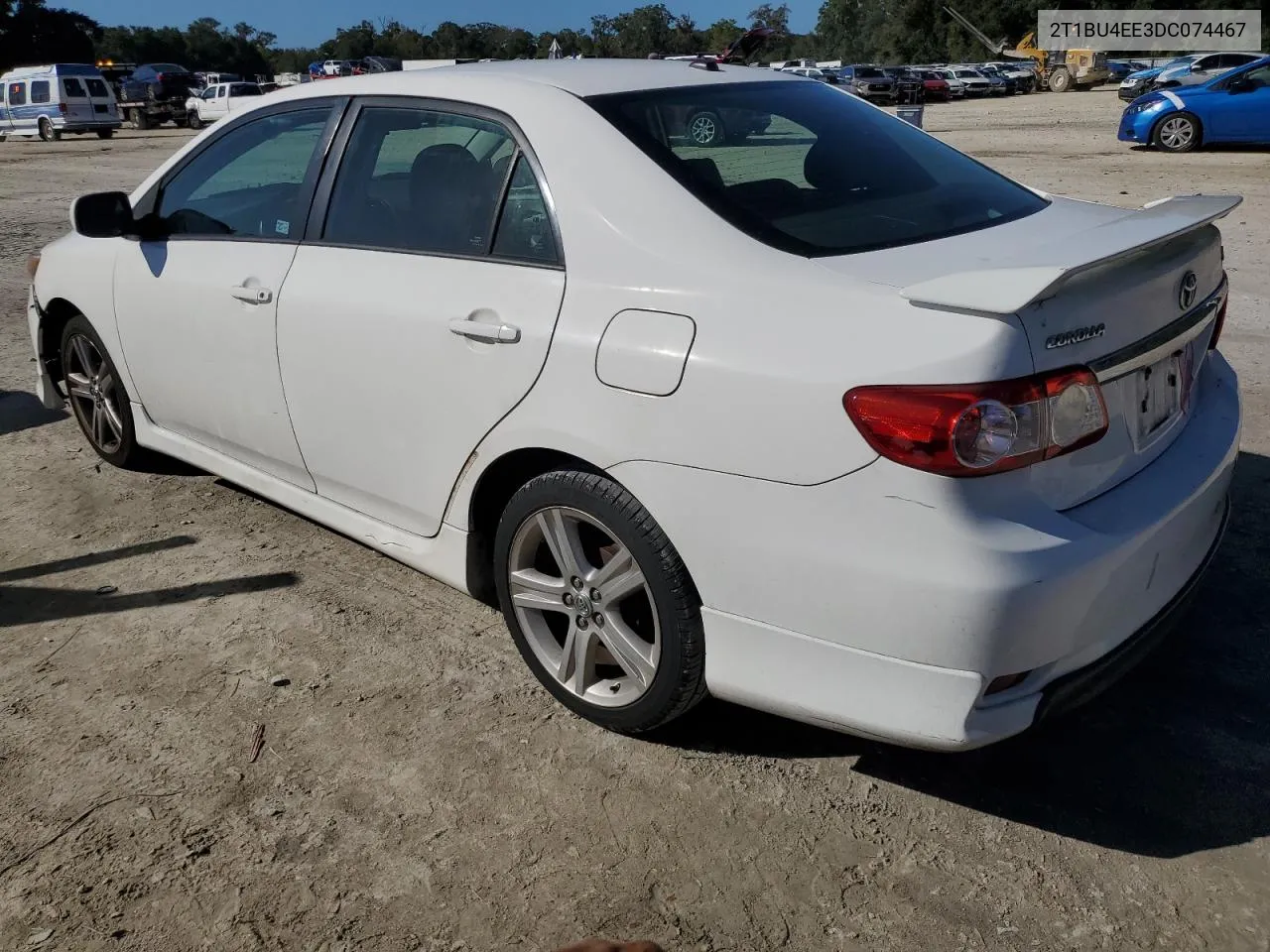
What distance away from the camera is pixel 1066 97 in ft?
150

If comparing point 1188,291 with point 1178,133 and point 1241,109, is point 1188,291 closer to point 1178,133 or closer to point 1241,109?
point 1241,109

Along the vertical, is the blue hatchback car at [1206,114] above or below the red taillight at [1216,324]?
above

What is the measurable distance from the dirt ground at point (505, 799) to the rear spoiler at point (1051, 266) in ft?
4.06

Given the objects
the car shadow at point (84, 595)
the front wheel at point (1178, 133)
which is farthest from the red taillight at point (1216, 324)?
the front wheel at point (1178, 133)

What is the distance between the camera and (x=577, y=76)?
325 centimetres

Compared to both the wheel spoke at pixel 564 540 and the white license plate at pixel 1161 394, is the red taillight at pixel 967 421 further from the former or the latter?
the wheel spoke at pixel 564 540

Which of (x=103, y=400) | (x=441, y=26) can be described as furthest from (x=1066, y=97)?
(x=441, y=26)

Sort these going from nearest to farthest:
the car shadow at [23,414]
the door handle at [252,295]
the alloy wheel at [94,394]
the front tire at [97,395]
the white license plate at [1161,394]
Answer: the white license plate at [1161,394], the door handle at [252,295], the front tire at [97,395], the alloy wheel at [94,394], the car shadow at [23,414]

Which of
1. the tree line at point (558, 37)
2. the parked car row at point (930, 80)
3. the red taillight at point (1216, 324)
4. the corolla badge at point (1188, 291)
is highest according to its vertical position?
the tree line at point (558, 37)

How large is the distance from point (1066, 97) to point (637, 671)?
49038 mm

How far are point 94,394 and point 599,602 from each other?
3.08 metres

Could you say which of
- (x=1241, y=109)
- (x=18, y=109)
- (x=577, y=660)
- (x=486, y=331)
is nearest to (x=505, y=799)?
(x=577, y=660)

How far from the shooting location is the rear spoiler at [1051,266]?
2.13 metres

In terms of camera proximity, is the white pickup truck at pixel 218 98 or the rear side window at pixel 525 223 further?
the white pickup truck at pixel 218 98
